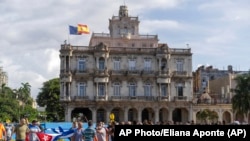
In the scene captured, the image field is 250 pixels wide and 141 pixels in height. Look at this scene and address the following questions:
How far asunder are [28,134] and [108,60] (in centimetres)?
5543

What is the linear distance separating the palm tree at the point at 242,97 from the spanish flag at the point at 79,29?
24461 millimetres

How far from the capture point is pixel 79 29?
240 feet

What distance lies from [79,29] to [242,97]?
86.7 feet

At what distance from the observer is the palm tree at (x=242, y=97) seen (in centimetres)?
7550

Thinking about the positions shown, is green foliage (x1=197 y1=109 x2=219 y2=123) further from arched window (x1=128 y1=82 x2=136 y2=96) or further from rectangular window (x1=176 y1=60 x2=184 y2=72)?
arched window (x1=128 y1=82 x2=136 y2=96)

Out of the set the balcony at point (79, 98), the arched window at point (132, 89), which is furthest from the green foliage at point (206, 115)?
the balcony at point (79, 98)

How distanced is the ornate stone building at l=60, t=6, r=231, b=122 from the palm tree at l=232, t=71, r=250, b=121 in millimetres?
6970

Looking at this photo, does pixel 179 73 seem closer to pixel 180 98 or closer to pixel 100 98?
pixel 180 98

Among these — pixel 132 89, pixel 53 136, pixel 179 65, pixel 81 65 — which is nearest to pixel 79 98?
pixel 81 65

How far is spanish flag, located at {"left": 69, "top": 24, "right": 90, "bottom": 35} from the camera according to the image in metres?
72.8

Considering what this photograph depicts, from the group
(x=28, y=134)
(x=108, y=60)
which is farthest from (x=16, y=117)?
(x=28, y=134)

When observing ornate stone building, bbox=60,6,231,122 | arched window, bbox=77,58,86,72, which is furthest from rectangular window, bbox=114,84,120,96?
arched window, bbox=77,58,86,72

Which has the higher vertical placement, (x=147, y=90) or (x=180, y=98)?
(x=147, y=90)

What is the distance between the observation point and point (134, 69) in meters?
78.6
